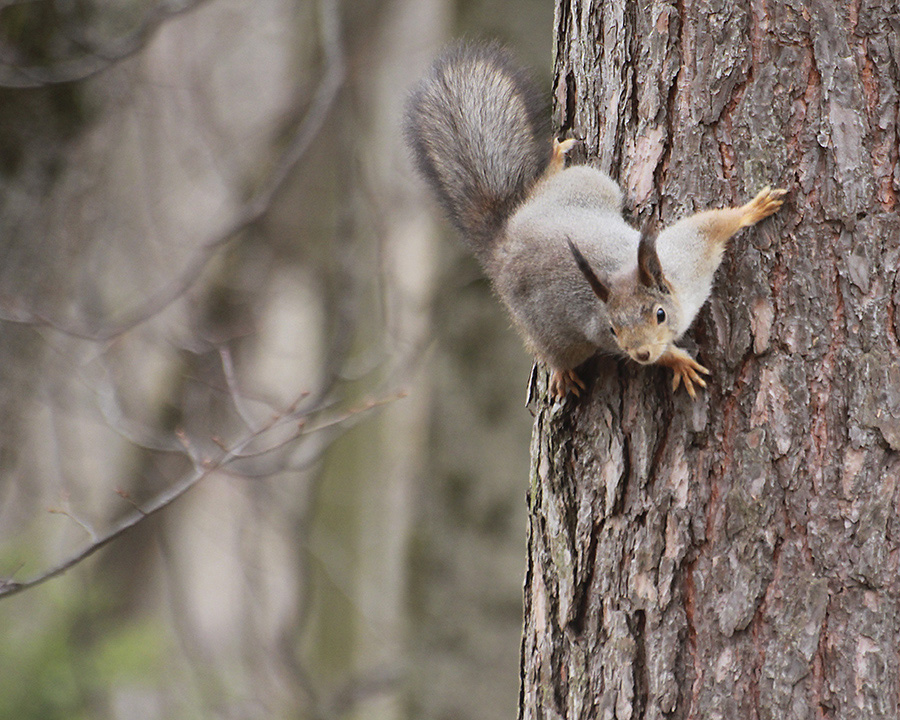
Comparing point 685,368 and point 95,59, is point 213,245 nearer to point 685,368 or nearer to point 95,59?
point 95,59

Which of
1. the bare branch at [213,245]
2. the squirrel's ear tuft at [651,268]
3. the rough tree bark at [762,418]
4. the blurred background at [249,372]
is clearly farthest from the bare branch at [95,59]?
the squirrel's ear tuft at [651,268]

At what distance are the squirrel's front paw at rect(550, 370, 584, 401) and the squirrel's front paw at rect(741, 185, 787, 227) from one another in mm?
406

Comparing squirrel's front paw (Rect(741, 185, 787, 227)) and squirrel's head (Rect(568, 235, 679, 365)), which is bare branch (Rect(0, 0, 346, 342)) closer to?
squirrel's head (Rect(568, 235, 679, 365))

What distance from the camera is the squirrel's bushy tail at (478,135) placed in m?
2.00

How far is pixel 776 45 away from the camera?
156 cm

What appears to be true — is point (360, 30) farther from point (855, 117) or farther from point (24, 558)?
point (855, 117)

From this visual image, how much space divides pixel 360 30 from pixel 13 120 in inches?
79.0

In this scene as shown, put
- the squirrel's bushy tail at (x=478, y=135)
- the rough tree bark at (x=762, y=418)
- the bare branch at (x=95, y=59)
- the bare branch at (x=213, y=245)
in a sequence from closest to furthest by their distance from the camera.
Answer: the rough tree bark at (x=762, y=418) → the squirrel's bushy tail at (x=478, y=135) → the bare branch at (x=213, y=245) → the bare branch at (x=95, y=59)

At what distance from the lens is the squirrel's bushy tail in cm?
200

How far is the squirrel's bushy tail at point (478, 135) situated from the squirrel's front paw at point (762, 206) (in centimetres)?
51

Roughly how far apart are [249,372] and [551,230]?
16.5 feet

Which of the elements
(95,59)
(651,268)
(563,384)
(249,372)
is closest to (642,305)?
(651,268)

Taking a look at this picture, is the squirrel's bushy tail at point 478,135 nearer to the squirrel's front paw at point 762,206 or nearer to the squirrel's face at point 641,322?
the squirrel's face at point 641,322

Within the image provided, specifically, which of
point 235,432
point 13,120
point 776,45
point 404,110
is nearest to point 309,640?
point 235,432
